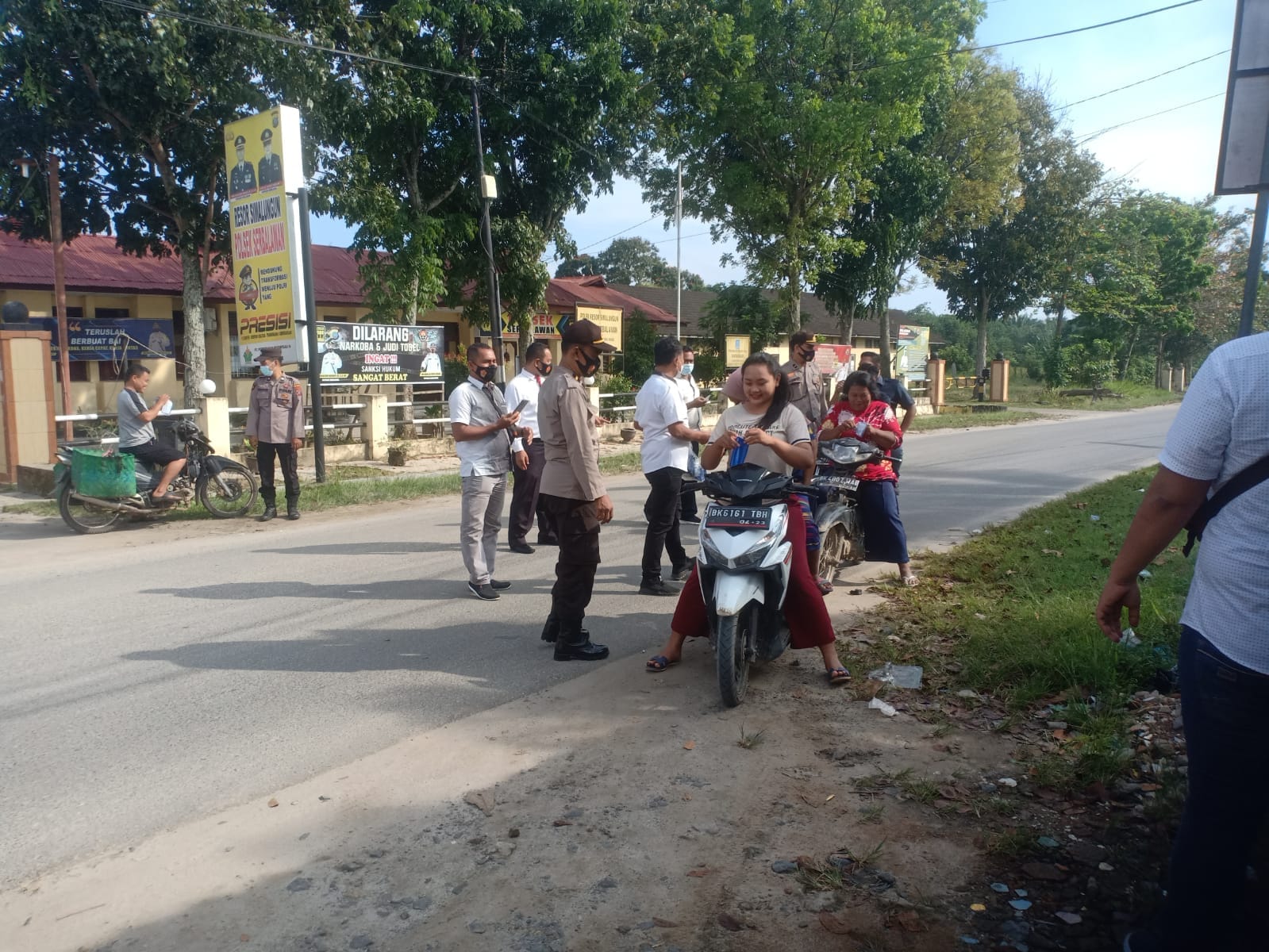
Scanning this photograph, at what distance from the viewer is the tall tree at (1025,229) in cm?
4034

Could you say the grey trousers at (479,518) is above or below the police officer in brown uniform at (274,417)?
below

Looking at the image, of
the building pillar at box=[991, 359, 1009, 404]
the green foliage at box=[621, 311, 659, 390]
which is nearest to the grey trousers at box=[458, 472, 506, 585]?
the green foliage at box=[621, 311, 659, 390]

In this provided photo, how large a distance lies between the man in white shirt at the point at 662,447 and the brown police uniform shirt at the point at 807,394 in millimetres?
1452

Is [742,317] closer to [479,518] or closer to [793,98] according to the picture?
[793,98]

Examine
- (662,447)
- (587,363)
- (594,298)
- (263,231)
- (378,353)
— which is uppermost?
(594,298)

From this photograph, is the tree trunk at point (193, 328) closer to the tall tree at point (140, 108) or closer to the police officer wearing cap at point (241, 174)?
the tall tree at point (140, 108)

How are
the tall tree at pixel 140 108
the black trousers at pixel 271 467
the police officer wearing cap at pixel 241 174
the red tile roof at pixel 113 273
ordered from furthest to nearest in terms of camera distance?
the red tile roof at pixel 113 273, the tall tree at pixel 140 108, the police officer wearing cap at pixel 241 174, the black trousers at pixel 271 467

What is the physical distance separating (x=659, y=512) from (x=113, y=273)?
22896 mm

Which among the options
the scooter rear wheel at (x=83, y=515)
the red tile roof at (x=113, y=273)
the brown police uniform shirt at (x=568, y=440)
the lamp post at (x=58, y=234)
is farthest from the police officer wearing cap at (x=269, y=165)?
the brown police uniform shirt at (x=568, y=440)

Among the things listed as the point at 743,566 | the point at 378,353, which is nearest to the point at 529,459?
the point at 743,566

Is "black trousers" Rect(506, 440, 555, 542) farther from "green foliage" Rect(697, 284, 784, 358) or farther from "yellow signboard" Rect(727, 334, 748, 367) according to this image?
"green foliage" Rect(697, 284, 784, 358)

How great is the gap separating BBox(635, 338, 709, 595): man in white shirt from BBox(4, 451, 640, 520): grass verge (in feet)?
17.5

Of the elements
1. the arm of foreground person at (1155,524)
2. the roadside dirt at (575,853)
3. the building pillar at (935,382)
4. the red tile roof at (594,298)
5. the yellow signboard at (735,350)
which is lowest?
the roadside dirt at (575,853)

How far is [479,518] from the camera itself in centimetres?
712
